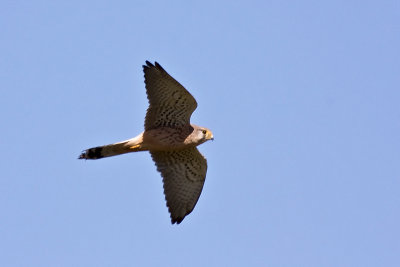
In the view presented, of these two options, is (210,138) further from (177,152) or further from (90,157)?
(90,157)

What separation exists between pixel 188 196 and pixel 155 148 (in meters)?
1.11

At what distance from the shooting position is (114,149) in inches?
473

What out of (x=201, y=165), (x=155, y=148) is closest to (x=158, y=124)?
(x=155, y=148)

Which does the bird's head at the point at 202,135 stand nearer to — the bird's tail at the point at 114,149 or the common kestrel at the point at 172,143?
the common kestrel at the point at 172,143

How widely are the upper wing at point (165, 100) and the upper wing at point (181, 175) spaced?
2.30ft

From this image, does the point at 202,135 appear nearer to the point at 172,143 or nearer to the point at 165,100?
the point at 172,143

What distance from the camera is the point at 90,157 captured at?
12062mm

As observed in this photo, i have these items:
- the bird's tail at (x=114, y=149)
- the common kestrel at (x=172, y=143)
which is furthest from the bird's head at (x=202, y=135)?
the bird's tail at (x=114, y=149)

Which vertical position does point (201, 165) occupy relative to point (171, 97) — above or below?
below

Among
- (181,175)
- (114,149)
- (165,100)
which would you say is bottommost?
(181,175)

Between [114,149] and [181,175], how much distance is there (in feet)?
4.53

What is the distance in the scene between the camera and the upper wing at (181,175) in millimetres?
12617

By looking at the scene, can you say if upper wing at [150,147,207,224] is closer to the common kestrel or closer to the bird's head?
the common kestrel

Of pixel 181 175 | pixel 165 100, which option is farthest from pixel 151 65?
pixel 181 175
